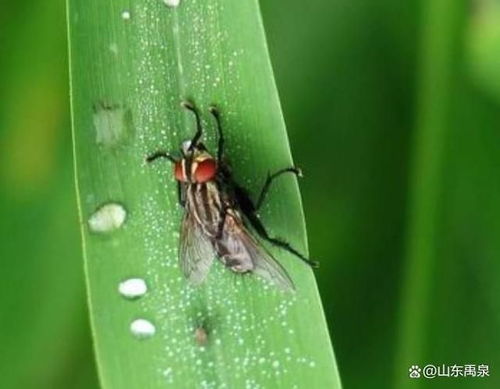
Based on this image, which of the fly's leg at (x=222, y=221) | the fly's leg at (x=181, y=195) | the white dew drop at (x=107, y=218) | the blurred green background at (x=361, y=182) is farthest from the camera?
the blurred green background at (x=361, y=182)

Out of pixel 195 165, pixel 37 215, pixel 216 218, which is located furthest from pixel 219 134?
pixel 37 215

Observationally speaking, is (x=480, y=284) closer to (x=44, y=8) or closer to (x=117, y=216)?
(x=117, y=216)

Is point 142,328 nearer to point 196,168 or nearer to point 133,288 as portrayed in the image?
point 133,288

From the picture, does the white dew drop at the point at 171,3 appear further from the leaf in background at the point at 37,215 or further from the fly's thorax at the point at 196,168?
the leaf in background at the point at 37,215

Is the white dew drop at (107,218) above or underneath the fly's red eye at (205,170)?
underneath

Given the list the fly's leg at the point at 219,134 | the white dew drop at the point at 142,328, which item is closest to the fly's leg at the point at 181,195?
the fly's leg at the point at 219,134

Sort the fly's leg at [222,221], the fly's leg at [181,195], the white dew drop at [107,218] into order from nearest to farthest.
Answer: the white dew drop at [107,218] < the fly's leg at [181,195] < the fly's leg at [222,221]
